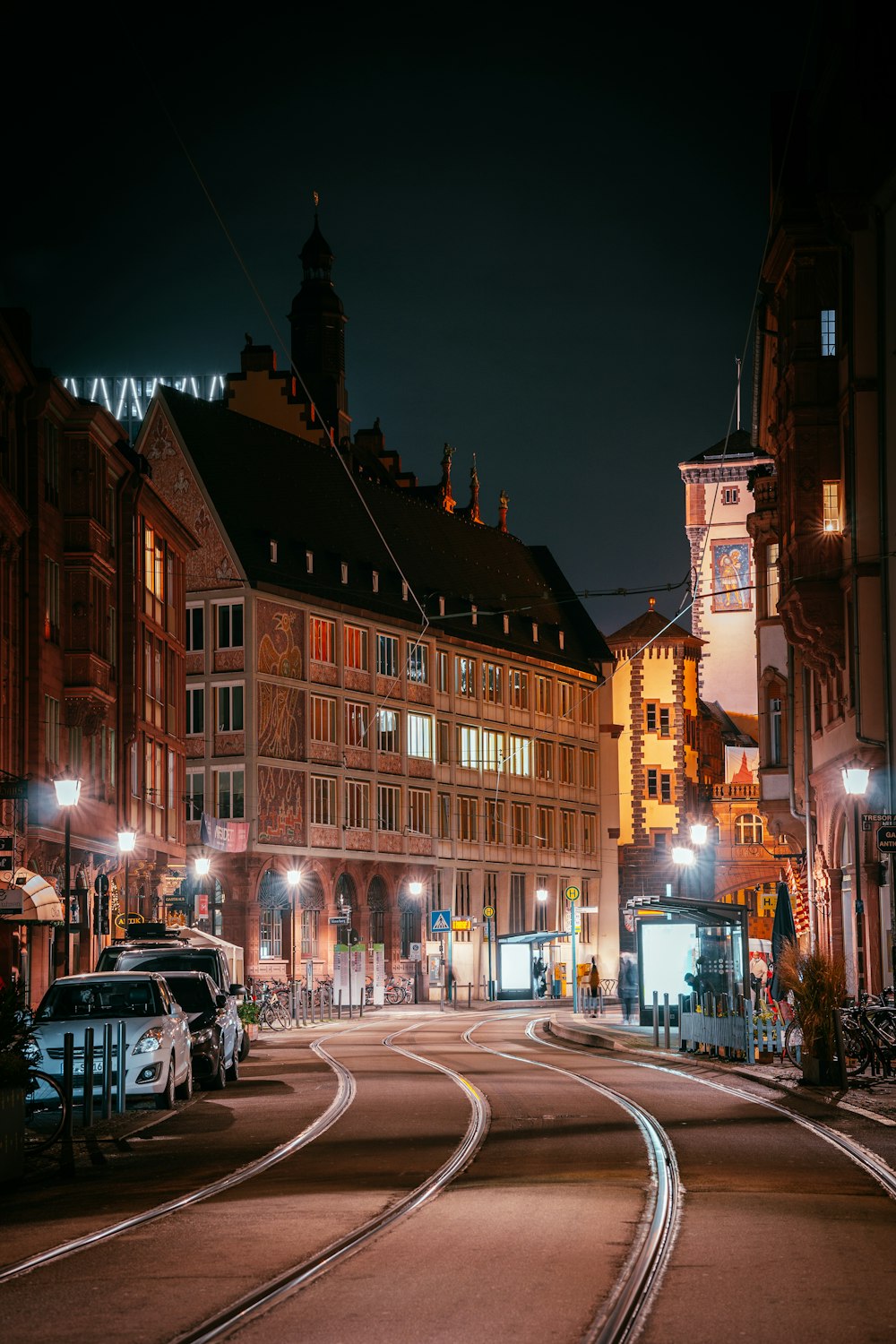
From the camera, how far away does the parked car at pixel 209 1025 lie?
27.3 metres

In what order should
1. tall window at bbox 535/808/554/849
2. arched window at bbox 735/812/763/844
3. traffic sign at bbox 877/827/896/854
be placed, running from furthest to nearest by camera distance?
arched window at bbox 735/812/763/844 < tall window at bbox 535/808/554/849 < traffic sign at bbox 877/827/896/854

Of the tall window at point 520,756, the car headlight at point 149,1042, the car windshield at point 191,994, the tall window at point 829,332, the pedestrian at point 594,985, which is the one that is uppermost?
the tall window at point 829,332

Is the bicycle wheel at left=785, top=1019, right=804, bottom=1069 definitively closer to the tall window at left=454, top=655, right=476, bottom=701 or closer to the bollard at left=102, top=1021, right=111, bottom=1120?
the bollard at left=102, top=1021, right=111, bottom=1120

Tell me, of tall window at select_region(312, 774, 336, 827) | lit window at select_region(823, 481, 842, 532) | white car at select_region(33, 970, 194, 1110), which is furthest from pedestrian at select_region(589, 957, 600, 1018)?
→ white car at select_region(33, 970, 194, 1110)

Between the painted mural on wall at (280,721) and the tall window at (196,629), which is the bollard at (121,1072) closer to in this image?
the painted mural on wall at (280,721)

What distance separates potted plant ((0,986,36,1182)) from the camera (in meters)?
15.9

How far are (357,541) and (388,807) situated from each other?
10.4 m


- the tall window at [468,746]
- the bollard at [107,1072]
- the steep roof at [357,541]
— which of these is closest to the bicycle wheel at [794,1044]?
the bollard at [107,1072]

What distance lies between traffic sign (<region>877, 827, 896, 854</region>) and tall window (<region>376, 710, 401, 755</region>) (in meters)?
48.4

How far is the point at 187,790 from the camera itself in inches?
2751

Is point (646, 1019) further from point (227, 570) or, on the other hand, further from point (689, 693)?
point (689, 693)

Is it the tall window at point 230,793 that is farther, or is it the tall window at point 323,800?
the tall window at point 323,800

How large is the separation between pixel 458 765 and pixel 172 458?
1772cm

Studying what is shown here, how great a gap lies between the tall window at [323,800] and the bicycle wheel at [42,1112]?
154 ft
